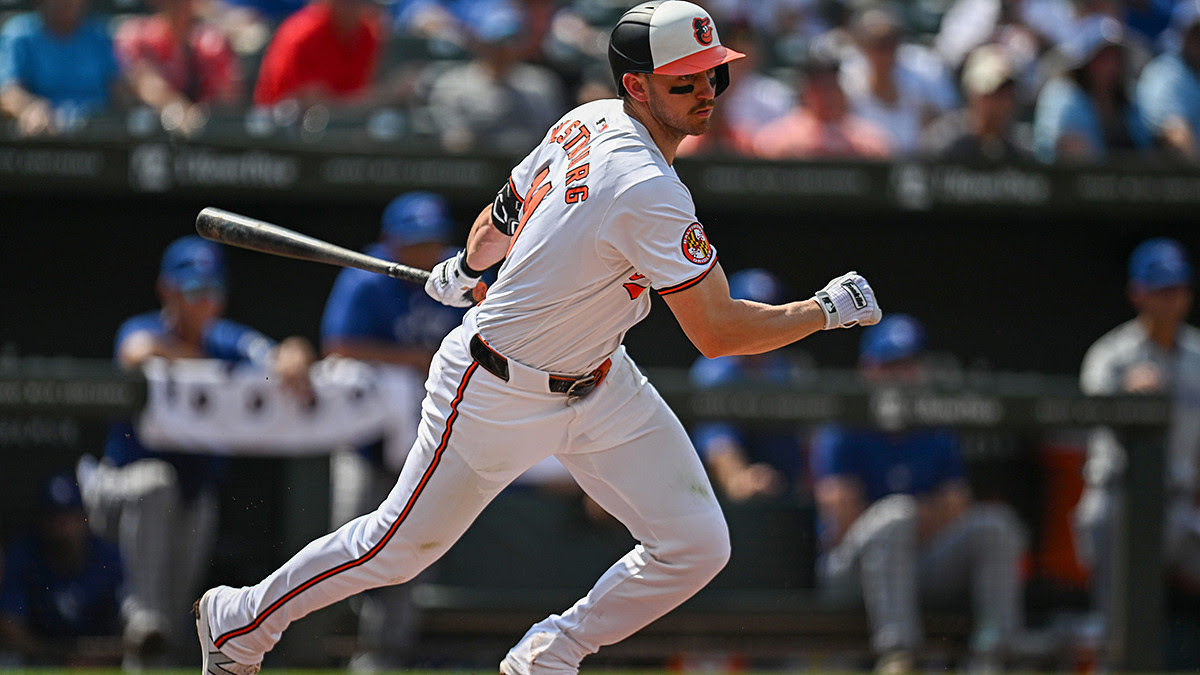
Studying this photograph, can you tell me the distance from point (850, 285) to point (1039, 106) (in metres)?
5.29

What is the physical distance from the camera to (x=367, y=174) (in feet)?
23.1

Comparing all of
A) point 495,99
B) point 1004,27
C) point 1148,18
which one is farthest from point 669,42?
point 1148,18

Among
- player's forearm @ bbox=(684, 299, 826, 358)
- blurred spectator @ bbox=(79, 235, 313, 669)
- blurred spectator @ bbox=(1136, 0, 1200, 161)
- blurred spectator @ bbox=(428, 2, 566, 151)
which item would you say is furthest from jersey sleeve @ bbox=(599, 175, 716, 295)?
blurred spectator @ bbox=(1136, 0, 1200, 161)

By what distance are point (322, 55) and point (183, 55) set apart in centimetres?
70

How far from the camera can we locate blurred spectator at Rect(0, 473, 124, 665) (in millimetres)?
5586

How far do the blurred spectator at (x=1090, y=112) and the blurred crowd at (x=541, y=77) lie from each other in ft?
0.04

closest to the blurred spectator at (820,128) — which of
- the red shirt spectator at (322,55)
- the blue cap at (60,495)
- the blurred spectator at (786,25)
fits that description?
the blurred spectator at (786,25)

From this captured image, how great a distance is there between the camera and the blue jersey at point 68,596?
18.4 ft

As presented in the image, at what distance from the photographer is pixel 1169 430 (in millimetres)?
6309

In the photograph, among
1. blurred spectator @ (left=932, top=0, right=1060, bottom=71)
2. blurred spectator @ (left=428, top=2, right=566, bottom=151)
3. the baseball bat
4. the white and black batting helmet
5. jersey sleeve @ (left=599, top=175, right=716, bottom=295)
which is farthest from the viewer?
blurred spectator @ (left=932, top=0, right=1060, bottom=71)

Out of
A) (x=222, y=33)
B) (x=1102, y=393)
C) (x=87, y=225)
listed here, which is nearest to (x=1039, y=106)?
(x=1102, y=393)

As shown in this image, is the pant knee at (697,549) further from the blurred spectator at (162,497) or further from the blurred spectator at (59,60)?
the blurred spectator at (59,60)

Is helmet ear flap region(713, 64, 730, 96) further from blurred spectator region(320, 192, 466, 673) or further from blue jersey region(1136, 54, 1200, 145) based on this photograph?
blue jersey region(1136, 54, 1200, 145)

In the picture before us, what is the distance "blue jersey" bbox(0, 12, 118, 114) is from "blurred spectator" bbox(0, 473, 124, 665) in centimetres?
231
